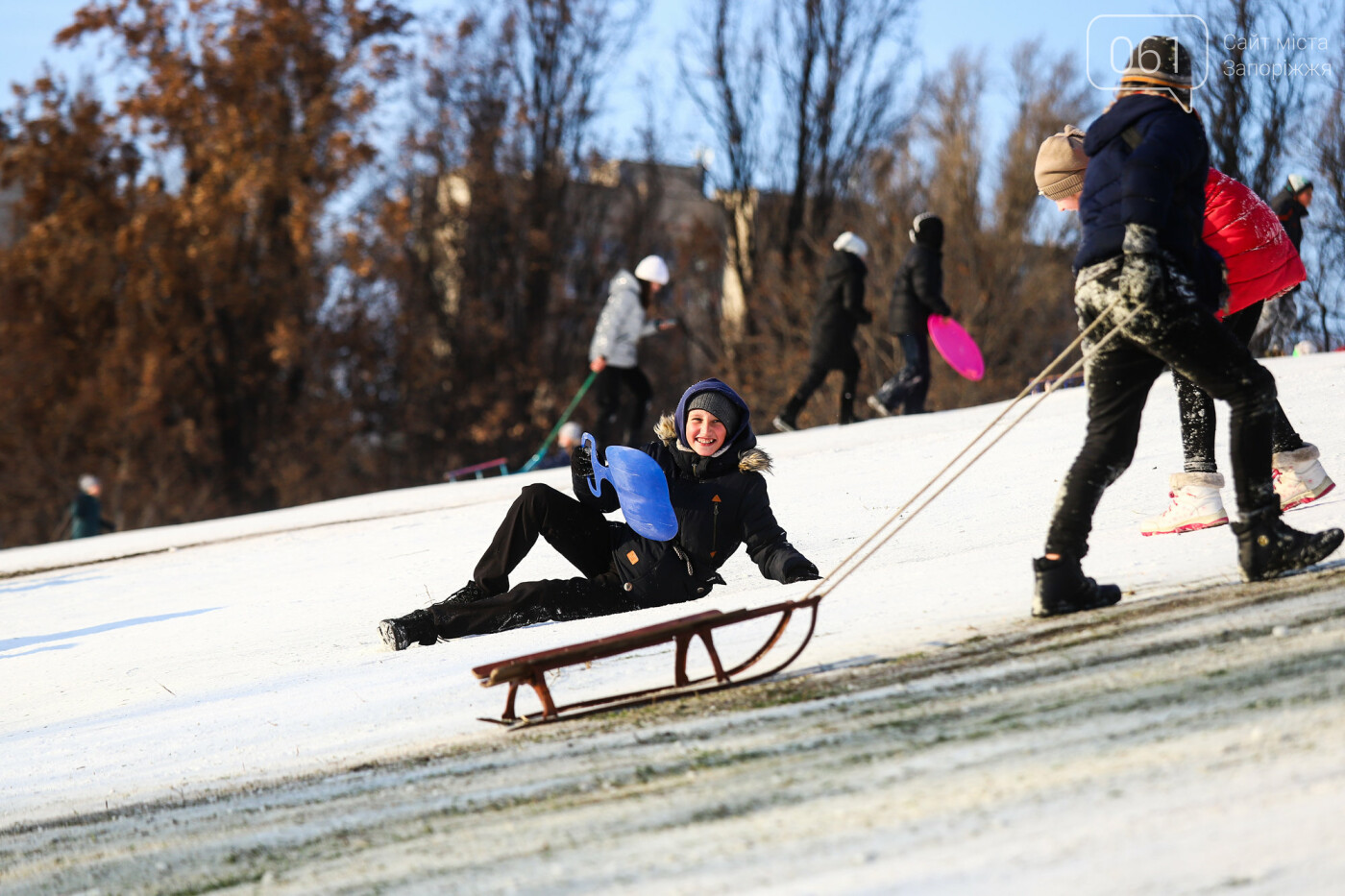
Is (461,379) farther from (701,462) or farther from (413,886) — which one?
(413,886)

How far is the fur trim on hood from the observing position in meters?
4.73

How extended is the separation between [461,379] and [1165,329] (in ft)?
81.2

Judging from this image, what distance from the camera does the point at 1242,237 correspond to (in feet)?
15.0

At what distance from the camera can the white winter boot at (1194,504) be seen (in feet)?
15.6

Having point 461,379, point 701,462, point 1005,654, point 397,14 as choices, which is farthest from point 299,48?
point 1005,654

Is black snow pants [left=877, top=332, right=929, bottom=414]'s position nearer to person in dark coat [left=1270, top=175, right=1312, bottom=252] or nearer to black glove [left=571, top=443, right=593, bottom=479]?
person in dark coat [left=1270, top=175, right=1312, bottom=252]

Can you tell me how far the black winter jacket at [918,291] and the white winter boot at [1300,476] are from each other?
5.82 m

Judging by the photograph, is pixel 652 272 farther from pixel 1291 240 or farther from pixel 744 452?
pixel 744 452

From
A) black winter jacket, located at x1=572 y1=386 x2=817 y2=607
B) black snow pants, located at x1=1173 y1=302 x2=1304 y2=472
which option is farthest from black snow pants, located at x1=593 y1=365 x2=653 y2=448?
black snow pants, located at x1=1173 y1=302 x2=1304 y2=472

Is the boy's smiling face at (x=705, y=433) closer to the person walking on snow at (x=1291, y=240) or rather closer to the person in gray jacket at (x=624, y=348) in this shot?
the person walking on snow at (x=1291, y=240)

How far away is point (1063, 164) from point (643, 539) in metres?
2.11

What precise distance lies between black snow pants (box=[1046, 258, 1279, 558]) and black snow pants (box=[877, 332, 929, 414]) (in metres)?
7.24

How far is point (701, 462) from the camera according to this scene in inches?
188

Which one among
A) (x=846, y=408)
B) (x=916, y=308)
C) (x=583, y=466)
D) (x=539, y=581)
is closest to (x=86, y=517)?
(x=846, y=408)
